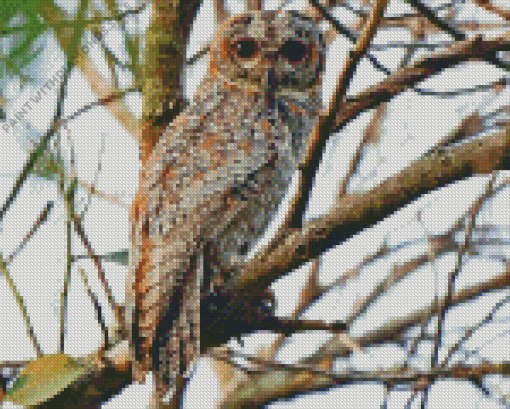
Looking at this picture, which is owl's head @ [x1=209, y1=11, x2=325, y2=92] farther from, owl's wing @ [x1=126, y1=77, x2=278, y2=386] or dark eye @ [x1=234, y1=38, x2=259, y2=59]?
owl's wing @ [x1=126, y1=77, x2=278, y2=386]

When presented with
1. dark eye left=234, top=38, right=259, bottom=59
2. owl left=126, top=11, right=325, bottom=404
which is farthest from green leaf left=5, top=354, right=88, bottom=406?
dark eye left=234, top=38, right=259, bottom=59

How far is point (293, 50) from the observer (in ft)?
7.63

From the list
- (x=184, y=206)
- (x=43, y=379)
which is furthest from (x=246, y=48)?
(x=43, y=379)

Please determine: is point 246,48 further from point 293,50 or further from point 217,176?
point 217,176

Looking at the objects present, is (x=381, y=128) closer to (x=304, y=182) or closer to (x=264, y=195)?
(x=264, y=195)

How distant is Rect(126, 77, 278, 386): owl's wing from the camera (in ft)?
6.04

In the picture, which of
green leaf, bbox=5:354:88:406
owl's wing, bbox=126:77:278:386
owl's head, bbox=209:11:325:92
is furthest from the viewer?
owl's head, bbox=209:11:325:92

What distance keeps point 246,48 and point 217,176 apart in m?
0.64

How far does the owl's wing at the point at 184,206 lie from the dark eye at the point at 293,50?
9.0 inches

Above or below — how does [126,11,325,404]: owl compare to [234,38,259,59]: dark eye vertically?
below

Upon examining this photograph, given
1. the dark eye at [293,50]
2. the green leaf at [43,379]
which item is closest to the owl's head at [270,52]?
the dark eye at [293,50]

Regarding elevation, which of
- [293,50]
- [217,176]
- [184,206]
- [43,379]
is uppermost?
[293,50]

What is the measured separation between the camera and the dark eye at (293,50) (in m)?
2.32

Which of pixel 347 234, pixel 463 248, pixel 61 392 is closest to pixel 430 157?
pixel 347 234
